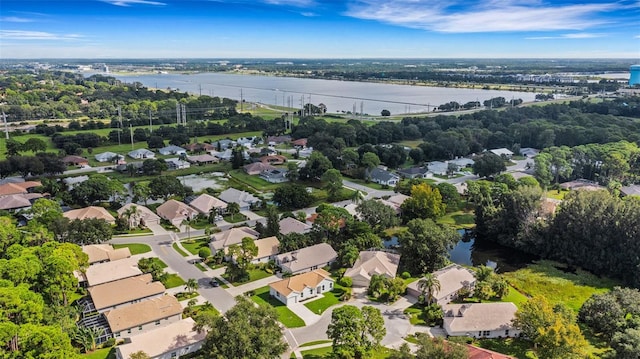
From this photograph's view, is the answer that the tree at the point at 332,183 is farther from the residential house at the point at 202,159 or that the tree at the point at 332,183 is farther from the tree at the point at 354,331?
the tree at the point at 354,331

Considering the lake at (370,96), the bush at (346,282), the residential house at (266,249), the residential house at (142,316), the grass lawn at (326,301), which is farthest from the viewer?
the lake at (370,96)

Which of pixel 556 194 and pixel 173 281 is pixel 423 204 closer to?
pixel 556 194

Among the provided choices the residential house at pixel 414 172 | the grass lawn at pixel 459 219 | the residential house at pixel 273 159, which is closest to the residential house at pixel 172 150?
the residential house at pixel 273 159

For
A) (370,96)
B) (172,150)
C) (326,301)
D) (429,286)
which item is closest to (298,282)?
(326,301)

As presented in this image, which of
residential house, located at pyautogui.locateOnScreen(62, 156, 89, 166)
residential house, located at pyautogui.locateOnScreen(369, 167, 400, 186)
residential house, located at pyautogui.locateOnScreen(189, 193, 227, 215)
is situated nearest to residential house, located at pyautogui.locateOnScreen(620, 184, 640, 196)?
residential house, located at pyautogui.locateOnScreen(369, 167, 400, 186)

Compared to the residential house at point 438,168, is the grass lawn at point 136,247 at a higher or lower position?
lower

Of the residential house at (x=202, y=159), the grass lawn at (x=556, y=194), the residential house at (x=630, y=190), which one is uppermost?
the residential house at (x=630, y=190)
